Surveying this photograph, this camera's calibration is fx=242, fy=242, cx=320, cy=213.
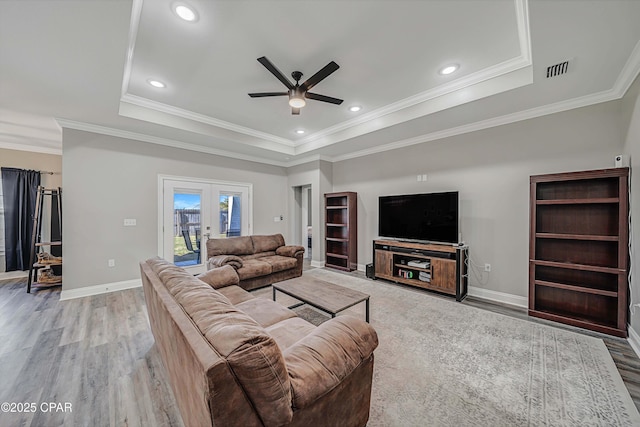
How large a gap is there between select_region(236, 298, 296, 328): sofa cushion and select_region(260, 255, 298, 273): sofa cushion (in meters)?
1.77

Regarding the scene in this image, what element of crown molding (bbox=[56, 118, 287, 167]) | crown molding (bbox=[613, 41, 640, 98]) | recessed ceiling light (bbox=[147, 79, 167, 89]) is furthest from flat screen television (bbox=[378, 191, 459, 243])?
recessed ceiling light (bbox=[147, 79, 167, 89])

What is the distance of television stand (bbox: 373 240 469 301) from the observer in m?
3.63

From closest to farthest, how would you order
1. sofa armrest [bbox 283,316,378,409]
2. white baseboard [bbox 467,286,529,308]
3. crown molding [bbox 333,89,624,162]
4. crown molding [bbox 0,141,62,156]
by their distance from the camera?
sofa armrest [bbox 283,316,378,409], crown molding [bbox 333,89,624,162], white baseboard [bbox 467,286,529,308], crown molding [bbox 0,141,62,156]

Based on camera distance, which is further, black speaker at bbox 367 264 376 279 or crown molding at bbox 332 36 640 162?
black speaker at bbox 367 264 376 279

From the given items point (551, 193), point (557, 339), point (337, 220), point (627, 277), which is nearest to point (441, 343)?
point (557, 339)

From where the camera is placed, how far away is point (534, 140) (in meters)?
3.32

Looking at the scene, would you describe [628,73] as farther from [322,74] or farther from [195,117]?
[195,117]

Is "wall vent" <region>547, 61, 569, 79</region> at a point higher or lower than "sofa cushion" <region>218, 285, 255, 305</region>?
higher

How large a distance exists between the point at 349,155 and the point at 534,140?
3.27m

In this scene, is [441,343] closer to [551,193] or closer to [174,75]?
[551,193]

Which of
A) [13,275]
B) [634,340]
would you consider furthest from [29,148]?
[634,340]

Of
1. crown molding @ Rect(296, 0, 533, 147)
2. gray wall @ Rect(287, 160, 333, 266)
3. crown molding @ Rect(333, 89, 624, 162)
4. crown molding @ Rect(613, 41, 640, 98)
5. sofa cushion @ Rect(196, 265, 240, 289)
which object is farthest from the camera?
gray wall @ Rect(287, 160, 333, 266)

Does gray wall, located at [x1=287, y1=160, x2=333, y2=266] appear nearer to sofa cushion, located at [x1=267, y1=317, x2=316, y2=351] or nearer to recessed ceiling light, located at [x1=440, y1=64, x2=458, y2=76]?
recessed ceiling light, located at [x1=440, y1=64, x2=458, y2=76]

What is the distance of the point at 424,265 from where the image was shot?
3.99 metres
